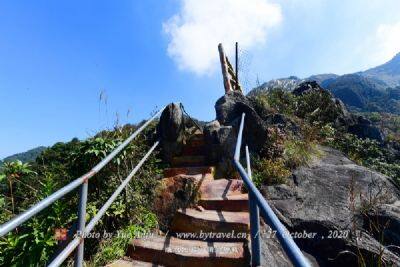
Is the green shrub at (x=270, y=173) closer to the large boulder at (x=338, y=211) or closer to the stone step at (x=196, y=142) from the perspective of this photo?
the large boulder at (x=338, y=211)

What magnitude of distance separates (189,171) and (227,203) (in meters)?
1.60

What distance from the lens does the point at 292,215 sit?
554cm

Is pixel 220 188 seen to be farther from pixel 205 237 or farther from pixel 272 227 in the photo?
pixel 272 227

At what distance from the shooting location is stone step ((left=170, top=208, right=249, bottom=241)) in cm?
461

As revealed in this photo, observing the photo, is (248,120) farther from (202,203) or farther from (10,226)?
(10,226)

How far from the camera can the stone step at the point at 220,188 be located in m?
5.70

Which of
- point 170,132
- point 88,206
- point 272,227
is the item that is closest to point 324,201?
point 170,132

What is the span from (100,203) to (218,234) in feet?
5.30

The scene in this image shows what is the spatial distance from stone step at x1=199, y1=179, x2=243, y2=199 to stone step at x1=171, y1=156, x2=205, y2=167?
1.22 m

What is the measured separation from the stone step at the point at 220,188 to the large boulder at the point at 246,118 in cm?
192

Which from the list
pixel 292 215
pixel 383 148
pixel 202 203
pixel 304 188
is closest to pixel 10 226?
pixel 202 203

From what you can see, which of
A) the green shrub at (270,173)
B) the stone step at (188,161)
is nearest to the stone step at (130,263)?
the green shrub at (270,173)

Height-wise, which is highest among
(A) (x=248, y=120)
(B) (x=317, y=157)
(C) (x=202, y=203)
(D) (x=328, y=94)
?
(D) (x=328, y=94)

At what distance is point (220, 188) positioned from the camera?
589 centimetres
